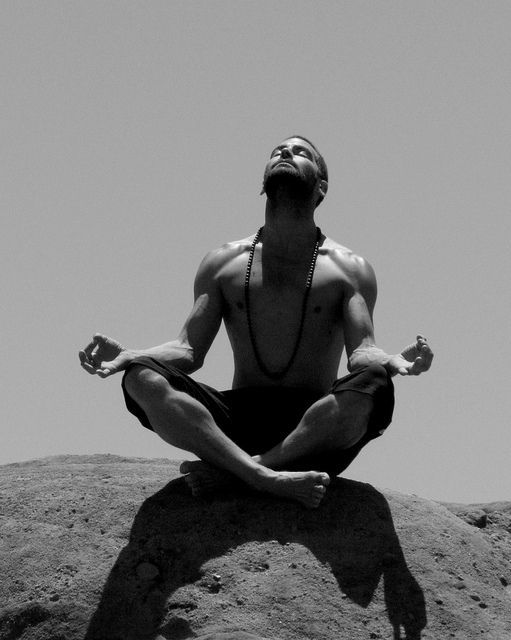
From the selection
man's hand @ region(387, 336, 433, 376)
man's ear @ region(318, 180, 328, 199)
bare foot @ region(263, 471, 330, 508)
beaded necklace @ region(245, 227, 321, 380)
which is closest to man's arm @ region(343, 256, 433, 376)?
man's hand @ region(387, 336, 433, 376)

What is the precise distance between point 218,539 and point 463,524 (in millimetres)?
2117

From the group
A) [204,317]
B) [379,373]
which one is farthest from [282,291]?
[379,373]

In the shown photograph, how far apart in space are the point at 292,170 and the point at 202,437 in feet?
7.70

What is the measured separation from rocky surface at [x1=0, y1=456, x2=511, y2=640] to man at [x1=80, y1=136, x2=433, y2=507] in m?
0.35

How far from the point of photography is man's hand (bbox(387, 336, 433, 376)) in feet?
37.9

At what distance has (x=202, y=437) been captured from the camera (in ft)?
38.6

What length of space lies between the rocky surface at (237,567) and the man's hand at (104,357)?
1.02 m

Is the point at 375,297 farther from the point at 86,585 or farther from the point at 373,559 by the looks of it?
the point at 86,585

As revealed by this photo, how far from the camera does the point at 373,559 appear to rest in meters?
11.6

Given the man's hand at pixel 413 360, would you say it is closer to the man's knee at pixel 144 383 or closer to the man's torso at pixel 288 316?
the man's torso at pixel 288 316

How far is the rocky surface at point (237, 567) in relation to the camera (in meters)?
11.0

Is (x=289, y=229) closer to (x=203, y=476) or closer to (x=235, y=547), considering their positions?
(x=203, y=476)

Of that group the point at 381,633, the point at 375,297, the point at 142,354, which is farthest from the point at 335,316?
the point at 381,633

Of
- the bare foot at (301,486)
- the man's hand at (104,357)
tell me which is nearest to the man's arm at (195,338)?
the man's hand at (104,357)
